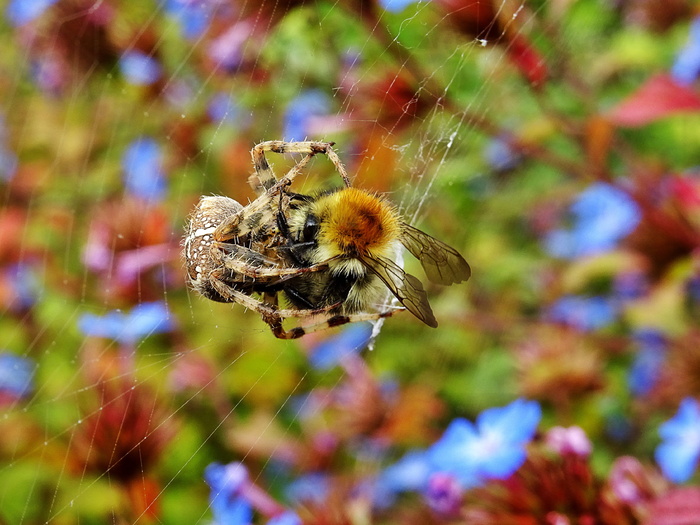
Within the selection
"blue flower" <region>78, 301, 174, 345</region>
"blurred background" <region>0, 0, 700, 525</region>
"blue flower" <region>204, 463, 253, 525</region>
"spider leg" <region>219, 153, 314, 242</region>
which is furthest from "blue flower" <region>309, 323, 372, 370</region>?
"spider leg" <region>219, 153, 314, 242</region>

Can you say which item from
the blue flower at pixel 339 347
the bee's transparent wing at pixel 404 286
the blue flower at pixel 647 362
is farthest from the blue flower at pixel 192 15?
the blue flower at pixel 647 362

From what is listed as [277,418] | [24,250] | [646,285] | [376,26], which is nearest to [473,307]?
[646,285]

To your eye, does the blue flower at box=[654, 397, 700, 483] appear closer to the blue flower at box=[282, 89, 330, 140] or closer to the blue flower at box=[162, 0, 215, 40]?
the blue flower at box=[282, 89, 330, 140]

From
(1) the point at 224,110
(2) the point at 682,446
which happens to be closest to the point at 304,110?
(1) the point at 224,110

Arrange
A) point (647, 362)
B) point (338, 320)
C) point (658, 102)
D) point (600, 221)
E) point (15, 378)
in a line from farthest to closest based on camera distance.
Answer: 1. point (15, 378)
2. point (600, 221)
3. point (647, 362)
4. point (658, 102)
5. point (338, 320)

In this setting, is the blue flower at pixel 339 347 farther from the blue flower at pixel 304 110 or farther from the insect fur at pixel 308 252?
the insect fur at pixel 308 252

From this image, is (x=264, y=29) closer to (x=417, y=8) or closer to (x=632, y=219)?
(x=417, y=8)

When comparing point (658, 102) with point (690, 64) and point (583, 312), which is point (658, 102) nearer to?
point (690, 64)
